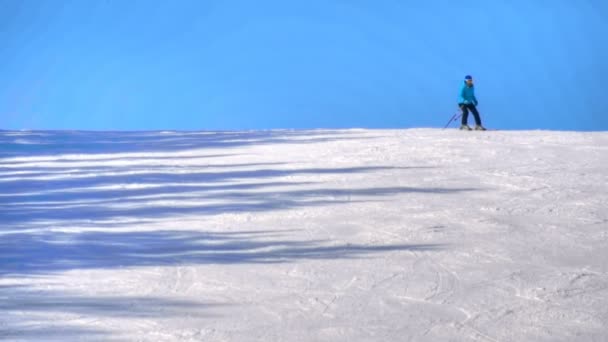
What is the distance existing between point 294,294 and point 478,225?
2752mm

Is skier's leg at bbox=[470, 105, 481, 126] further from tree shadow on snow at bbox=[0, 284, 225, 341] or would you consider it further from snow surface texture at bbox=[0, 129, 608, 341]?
tree shadow on snow at bbox=[0, 284, 225, 341]

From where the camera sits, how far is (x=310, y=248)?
7.30m

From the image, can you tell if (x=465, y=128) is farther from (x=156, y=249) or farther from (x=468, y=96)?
(x=156, y=249)

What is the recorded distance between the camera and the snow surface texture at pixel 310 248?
5.31 meters

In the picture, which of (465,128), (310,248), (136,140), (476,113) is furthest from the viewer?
(465,128)

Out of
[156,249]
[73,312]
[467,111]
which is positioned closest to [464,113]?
[467,111]

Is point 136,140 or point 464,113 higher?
point 464,113

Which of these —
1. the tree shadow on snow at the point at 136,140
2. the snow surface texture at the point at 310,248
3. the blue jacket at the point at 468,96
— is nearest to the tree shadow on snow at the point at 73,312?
the snow surface texture at the point at 310,248

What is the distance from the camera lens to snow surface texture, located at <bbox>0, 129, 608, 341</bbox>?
531 centimetres

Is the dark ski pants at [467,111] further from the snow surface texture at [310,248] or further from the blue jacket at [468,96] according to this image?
the snow surface texture at [310,248]

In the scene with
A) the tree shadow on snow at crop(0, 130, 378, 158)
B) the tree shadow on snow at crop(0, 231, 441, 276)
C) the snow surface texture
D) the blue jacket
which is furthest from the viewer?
the blue jacket

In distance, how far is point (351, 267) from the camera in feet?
21.8

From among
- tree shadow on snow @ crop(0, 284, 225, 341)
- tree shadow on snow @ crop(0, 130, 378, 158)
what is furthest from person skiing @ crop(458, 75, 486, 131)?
tree shadow on snow @ crop(0, 284, 225, 341)

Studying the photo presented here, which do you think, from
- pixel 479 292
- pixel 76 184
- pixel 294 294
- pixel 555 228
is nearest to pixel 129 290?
pixel 294 294
